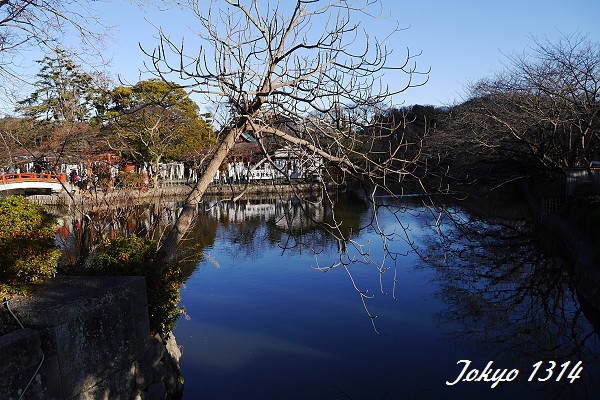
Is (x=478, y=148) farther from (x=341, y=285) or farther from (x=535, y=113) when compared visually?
(x=341, y=285)

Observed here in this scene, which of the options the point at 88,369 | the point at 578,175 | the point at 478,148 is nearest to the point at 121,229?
the point at 88,369

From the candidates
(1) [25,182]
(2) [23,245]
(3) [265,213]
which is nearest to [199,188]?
(2) [23,245]

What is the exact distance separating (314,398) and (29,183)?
21.1m

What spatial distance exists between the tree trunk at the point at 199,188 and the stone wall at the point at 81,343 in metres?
1.15

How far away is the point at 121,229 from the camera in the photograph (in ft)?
33.4

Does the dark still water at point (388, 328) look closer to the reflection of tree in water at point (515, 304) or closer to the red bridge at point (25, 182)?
the reflection of tree in water at point (515, 304)

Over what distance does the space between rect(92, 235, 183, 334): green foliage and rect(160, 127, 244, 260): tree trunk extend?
0.23 meters

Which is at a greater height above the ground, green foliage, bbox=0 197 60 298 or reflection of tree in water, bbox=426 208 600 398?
green foliage, bbox=0 197 60 298

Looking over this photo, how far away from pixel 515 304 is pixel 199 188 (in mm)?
6735

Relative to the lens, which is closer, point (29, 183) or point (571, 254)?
point (571, 254)

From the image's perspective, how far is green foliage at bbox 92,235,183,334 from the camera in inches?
215

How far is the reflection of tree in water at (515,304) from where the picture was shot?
736 cm

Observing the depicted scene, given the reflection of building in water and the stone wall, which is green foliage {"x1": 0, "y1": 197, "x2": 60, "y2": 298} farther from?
the reflection of building in water

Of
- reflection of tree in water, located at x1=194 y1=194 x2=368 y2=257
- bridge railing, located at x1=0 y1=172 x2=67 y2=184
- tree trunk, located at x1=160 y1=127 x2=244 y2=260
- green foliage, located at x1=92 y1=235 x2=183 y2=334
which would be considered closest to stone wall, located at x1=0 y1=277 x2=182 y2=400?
green foliage, located at x1=92 y1=235 x2=183 y2=334
